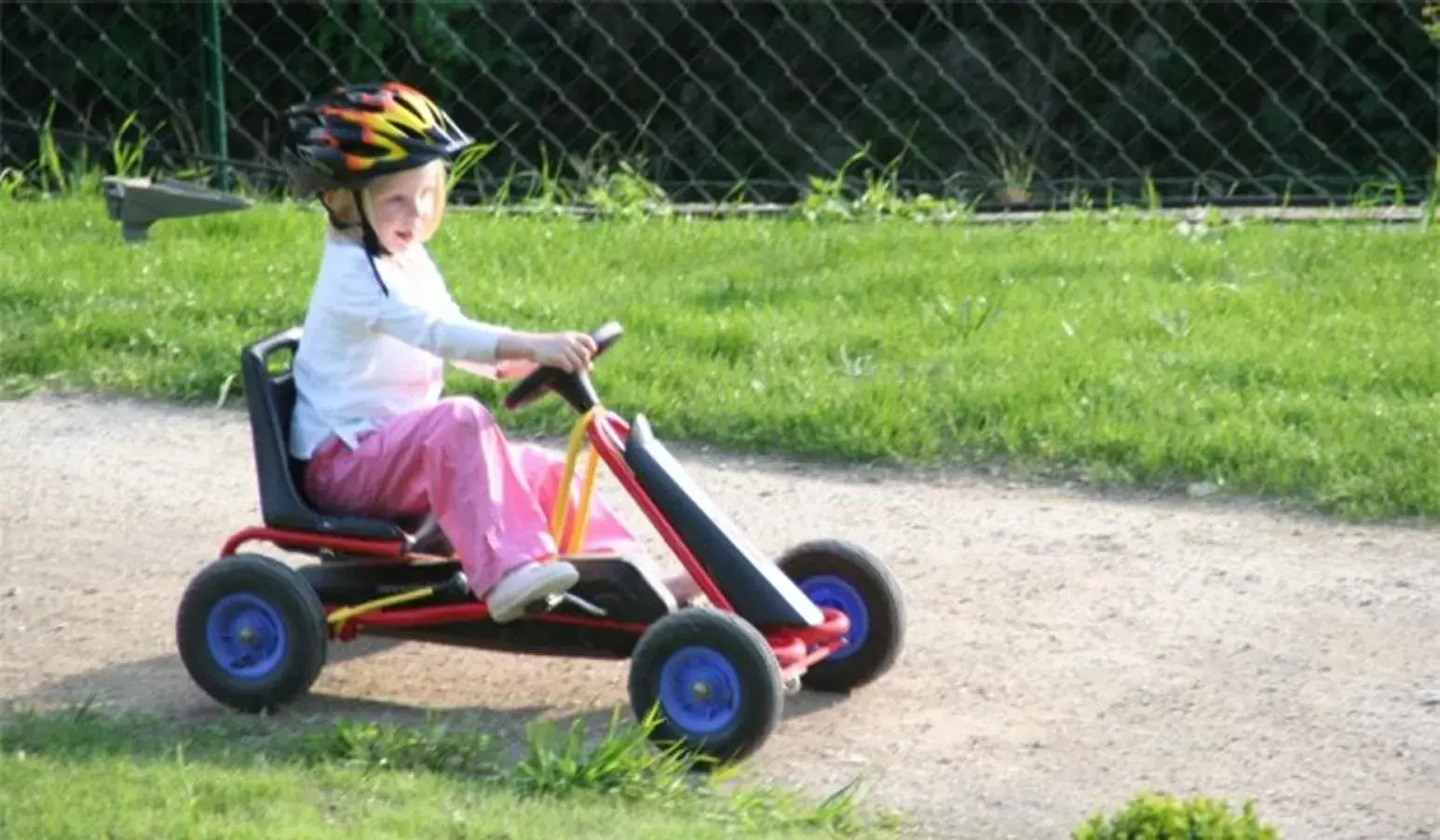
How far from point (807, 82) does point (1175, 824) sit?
7807 mm

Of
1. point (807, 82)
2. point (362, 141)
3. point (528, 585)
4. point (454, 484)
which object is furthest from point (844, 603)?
point (807, 82)

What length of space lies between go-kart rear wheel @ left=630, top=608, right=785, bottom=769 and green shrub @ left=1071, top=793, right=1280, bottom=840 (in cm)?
87

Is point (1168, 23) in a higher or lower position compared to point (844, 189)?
higher

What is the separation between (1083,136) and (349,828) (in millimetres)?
7635

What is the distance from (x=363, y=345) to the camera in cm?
521

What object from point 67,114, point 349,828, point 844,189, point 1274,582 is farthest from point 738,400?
point 67,114

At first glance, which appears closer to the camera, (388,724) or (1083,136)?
(388,724)

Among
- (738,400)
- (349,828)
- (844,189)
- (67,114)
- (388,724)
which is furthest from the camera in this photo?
(67,114)

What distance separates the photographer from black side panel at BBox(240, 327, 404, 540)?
5113 millimetres

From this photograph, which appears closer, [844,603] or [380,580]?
[380,580]

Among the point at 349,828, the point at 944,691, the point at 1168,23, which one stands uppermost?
the point at 1168,23

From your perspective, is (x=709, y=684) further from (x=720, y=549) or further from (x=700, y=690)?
(x=720, y=549)

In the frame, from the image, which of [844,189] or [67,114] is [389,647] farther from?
[67,114]

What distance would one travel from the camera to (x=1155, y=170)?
11383 mm
